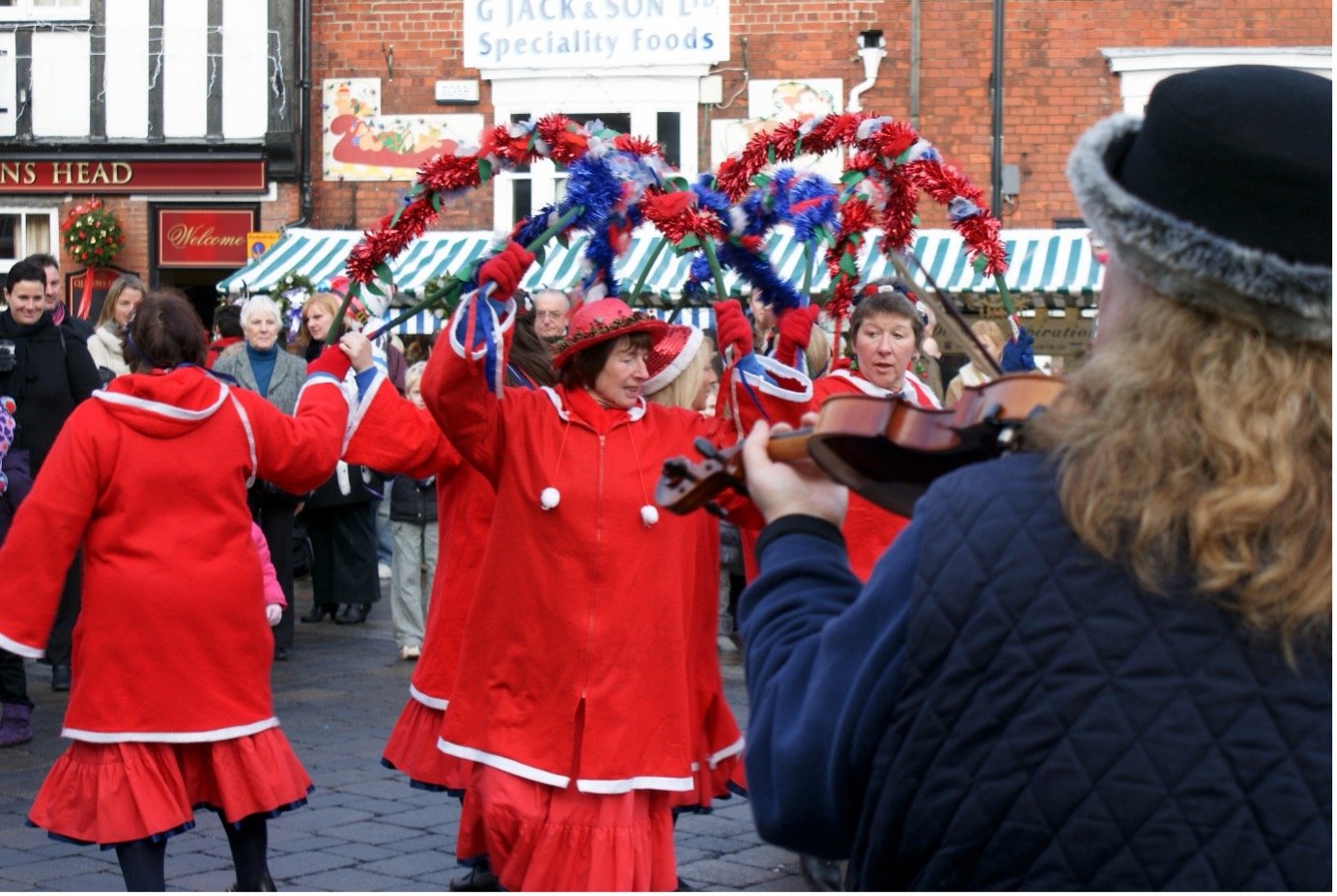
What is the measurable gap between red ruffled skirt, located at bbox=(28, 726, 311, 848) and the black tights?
7cm

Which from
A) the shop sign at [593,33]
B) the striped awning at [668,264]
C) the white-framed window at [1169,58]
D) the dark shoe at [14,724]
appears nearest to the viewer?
the dark shoe at [14,724]

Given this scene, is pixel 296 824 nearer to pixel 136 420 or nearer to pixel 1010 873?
pixel 136 420

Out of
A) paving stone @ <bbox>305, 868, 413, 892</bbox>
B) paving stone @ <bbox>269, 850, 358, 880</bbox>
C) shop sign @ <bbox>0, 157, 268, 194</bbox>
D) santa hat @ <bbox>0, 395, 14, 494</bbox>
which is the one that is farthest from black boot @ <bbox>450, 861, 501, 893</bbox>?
shop sign @ <bbox>0, 157, 268, 194</bbox>

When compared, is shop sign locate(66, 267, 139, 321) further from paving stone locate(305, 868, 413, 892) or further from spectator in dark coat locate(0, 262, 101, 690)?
paving stone locate(305, 868, 413, 892)

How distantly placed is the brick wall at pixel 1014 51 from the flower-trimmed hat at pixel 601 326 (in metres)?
11.3

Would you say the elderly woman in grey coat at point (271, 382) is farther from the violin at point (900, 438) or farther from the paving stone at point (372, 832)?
the violin at point (900, 438)

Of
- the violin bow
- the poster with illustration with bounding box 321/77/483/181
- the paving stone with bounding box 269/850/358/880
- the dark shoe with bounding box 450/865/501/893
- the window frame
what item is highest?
the window frame

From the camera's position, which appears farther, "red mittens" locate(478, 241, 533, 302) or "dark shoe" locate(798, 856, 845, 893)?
"dark shoe" locate(798, 856, 845, 893)

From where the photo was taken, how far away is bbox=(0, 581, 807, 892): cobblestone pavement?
550 centimetres

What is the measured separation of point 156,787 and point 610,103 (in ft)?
40.1

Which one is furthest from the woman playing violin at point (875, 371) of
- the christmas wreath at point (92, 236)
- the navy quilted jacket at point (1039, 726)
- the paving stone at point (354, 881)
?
the christmas wreath at point (92, 236)

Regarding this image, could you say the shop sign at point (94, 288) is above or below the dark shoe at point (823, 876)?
above

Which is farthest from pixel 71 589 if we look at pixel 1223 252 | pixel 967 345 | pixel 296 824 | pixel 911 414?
pixel 1223 252

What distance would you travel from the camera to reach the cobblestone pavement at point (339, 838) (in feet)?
18.0
